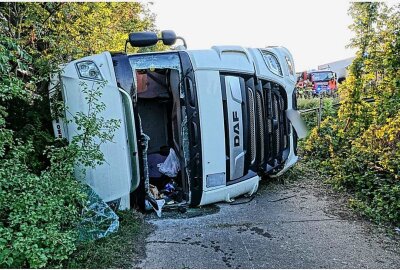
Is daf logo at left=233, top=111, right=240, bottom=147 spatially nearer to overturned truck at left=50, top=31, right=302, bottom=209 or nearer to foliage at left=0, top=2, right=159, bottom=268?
overturned truck at left=50, top=31, right=302, bottom=209

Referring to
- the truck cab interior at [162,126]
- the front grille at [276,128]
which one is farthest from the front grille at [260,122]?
the truck cab interior at [162,126]

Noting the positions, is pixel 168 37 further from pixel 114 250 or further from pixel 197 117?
pixel 114 250

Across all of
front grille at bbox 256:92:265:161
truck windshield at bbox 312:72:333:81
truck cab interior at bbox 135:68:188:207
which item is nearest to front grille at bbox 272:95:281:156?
front grille at bbox 256:92:265:161

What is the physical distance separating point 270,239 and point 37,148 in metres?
2.42

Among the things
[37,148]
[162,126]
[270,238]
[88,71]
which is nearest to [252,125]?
[270,238]

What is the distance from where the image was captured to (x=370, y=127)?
5.43 meters

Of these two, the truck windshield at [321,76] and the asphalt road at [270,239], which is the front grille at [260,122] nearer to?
the asphalt road at [270,239]

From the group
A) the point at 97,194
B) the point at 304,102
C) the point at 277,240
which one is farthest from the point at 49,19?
the point at 304,102

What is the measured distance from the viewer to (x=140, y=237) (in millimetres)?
3113

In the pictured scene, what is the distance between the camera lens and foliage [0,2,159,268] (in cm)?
230

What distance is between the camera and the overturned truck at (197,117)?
138 inches

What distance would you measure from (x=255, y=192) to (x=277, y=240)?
4.81 feet

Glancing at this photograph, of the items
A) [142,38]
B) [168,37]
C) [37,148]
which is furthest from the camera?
[168,37]

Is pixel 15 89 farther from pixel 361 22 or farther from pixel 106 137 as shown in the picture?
pixel 361 22
